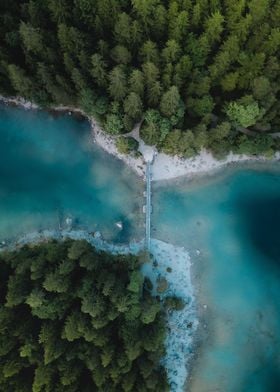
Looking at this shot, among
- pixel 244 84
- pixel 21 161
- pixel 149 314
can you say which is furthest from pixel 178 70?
pixel 149 314

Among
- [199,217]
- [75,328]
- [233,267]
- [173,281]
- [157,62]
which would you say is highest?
[157,62]

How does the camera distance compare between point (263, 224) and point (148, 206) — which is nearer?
point (148, 206)

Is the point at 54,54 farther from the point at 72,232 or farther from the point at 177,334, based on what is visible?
the point at 177,334

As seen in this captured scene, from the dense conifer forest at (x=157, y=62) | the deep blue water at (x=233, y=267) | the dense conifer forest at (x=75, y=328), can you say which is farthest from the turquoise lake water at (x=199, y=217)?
the dense conifer forest at (x=75, y=328)

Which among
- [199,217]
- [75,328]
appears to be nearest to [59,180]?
[199,217]

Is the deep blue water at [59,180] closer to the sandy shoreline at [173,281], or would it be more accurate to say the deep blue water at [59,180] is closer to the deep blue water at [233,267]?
the sandy shoreline at [173,281]

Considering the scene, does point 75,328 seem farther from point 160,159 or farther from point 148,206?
point 160,159

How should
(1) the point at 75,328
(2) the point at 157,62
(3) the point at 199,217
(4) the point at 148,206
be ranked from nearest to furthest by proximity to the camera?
(1) the point at 75,328 < (2) the point at 157,62 < (4) the point at 148,206 < (3) the point at 199,217

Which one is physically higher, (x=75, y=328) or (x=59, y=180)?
(x=59, y=180)

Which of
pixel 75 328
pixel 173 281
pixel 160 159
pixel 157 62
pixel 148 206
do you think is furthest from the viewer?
pixel 160 159
